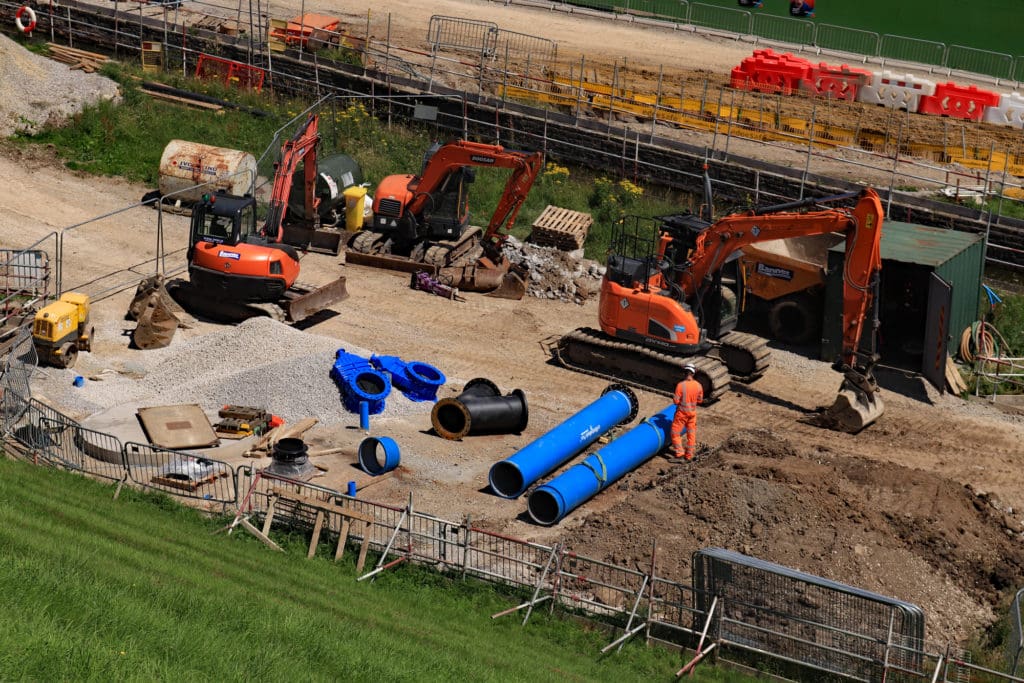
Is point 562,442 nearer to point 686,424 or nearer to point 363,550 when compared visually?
point 686,424

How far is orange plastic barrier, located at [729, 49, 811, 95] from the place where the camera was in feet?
152

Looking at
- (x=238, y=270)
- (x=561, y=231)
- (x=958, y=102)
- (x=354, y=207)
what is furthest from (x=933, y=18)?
(x=238, y=270)

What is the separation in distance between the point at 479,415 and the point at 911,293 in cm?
1056

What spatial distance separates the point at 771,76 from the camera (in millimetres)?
46719

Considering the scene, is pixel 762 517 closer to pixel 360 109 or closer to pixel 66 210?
pixel 66 210

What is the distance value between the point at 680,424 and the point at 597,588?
5712 mm

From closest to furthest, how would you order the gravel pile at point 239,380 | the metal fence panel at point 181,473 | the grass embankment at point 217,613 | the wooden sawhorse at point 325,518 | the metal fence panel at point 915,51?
the grass embankment at point 217,613, the wooden sawhorse at point 325,518, the metal fence panel at point 181,473, the gravel pile at point 239,380, the metal fence panel at point 915,51

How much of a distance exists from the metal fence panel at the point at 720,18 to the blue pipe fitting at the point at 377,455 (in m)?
38.8

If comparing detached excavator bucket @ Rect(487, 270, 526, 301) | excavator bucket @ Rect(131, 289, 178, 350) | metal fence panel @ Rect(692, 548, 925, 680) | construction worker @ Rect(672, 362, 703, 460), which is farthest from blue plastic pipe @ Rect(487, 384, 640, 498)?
excavator bucket @ Rect(131, 289, 178, 350)

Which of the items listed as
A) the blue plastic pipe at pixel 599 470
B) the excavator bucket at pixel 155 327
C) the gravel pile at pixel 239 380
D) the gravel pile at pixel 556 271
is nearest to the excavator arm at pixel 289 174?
the excavator bucket at pixel 155 327

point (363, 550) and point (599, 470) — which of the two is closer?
point (363, 550)

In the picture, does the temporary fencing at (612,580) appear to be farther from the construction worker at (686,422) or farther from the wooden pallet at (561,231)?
the wooden pallet at (561,231)

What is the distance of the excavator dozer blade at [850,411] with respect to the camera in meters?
24.5

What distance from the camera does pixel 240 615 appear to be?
14.8 metres
